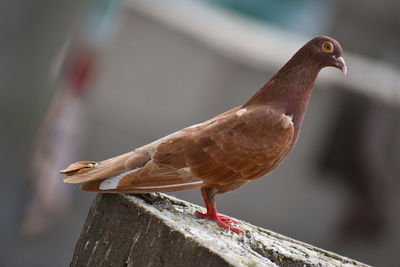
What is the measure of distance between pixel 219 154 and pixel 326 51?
41.8 inches

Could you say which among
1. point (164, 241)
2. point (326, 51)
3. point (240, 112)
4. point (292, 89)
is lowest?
point (164, 241)

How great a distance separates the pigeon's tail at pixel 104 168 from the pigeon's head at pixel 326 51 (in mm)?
1350

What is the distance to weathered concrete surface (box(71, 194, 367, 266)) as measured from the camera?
3.54m

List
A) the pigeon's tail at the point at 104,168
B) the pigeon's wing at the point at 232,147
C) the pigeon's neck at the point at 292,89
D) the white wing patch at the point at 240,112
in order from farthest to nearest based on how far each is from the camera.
Result: the pigeon's neck at the point at 292,89 < the white wing patch at the point at 240,112 < the pigeon's wing at the point at 232,147 < the pigeon's tail at the point at 104,168

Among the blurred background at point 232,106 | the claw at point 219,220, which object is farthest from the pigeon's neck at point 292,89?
the blurred background at point 232,106

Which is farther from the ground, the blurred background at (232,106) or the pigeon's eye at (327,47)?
the pigeon's eye at (327,47)

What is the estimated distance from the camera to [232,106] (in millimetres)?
10727

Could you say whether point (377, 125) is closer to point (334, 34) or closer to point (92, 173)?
point (334, 34)

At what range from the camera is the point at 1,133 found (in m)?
6.52

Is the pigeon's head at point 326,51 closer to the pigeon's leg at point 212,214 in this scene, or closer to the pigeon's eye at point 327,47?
the pigeon's eye at point 327,47

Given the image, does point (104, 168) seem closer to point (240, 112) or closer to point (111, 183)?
point (111, 183)

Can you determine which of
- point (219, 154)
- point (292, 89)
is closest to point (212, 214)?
point (219, 154)

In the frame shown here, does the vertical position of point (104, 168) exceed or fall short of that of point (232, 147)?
it falls short

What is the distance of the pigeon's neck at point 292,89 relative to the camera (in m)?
4.57
